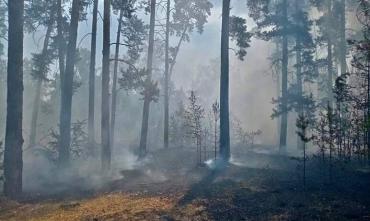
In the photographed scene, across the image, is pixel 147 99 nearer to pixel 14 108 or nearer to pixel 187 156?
pixel 187 156

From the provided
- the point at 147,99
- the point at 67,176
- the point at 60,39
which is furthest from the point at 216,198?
the point at 60,39

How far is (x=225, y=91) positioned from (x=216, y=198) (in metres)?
9.34

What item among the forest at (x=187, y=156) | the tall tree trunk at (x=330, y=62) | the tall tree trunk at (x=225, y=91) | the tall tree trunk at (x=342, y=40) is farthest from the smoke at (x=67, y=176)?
the tall tree trunk at (x=342, y=40)

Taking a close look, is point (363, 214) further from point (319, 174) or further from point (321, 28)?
point (321, 28)

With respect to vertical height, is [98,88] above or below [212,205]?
above

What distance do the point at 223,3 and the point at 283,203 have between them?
13.5 m

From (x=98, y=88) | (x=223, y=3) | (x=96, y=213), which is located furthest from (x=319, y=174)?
(x=98, y=88)

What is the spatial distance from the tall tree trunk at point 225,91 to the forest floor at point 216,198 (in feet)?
7.75

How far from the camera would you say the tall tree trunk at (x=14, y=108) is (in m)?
12.8

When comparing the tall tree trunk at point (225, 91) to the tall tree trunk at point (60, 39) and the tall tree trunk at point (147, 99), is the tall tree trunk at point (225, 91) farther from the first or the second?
the tall tree trunk at point (60, 39)

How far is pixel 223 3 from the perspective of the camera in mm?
20438

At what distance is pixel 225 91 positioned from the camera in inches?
771

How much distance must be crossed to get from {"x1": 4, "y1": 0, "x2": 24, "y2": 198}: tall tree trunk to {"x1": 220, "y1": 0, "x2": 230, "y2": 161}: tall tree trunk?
32.6 ft

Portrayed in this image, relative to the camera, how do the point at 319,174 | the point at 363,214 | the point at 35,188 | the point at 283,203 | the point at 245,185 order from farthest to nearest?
the point at 35,188 → the point at 319,174 → the point at 245,185 → the point at 283,203 → the point at 363,214
